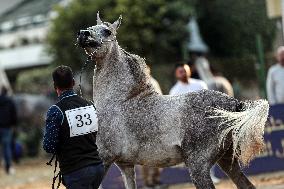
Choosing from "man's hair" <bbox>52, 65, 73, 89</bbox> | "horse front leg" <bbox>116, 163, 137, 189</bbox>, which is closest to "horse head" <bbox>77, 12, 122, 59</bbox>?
"man's hair" <bbox>52, 65, 73, 89</bbox>

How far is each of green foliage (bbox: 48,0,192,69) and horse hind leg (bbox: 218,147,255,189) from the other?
1829 centimetres

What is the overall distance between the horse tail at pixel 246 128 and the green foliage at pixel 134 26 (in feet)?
61.3

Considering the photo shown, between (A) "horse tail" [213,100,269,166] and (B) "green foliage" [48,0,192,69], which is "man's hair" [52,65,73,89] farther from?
(B) "green foliage" [48,0,192,69]

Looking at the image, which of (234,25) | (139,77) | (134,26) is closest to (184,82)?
(139,77)

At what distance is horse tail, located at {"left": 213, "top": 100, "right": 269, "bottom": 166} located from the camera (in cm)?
937

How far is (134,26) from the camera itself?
29719 millimetres

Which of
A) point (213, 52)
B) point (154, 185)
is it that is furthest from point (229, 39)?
A: point (154, 185)

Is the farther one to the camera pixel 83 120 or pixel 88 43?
pixel 88 43

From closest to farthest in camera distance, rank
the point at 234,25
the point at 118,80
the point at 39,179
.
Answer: the point at 118,80, the point at 39,179, the point at 234,25

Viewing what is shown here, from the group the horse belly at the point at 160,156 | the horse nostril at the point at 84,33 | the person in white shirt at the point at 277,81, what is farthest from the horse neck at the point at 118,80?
the person in white shirt at the point at 277,81

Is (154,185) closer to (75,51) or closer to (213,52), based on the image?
(75,51)

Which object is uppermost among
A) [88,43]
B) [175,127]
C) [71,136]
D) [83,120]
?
[88,43]

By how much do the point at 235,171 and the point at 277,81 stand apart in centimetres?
570

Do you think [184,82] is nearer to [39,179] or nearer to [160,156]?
[160,156]
